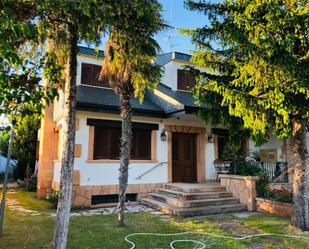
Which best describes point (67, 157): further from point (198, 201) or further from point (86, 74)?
point (86, 74)

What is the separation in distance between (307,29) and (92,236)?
7232mm

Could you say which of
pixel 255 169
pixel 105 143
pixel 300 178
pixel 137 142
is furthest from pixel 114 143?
pixel 300 178

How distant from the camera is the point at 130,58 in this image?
7277mm

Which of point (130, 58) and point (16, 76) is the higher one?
point (130, 58)

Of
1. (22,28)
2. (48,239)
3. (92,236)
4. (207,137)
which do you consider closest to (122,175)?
(92,236)

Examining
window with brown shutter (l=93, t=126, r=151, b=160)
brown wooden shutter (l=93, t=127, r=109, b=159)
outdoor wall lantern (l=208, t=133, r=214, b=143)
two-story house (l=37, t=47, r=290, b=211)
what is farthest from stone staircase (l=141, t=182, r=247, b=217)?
outdoor wall lantern (l=208, t=133, r=214, b=143)

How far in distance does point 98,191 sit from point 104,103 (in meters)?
3.72

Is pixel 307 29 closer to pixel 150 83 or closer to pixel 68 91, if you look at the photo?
pixel 150 83

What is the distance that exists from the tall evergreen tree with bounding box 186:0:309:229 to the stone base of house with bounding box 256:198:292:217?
167cm

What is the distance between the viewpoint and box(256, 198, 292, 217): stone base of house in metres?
8.87

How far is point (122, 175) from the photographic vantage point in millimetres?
7855

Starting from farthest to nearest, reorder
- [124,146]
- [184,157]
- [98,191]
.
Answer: [184,157] → [98,191] → [124,146]

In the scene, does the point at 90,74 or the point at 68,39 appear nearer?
the point at 68,39

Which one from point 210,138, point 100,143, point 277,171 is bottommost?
point 277,171
